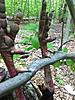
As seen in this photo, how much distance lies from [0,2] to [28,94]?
45 centimetres

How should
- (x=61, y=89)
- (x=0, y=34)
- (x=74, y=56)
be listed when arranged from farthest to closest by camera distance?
(x=61, y=89), (x=74, y=56), (x=0, y=34)

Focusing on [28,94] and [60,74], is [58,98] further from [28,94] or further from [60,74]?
[60,74]

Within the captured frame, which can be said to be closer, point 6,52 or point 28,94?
point 6,52

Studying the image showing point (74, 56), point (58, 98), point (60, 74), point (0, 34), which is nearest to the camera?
point (0, 34)

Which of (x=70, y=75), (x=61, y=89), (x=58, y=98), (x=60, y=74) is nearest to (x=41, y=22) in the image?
(x=58, y=98)

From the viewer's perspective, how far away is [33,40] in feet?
3.12

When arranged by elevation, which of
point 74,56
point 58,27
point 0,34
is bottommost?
point 58,27

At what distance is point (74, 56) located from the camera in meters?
0.80

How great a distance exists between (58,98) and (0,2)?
759 millimetres

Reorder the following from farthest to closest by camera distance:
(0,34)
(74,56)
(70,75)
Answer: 1. (70,75)
2. (74,56)
3. (0,34)

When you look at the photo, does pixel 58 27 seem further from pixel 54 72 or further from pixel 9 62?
pixel 9 62

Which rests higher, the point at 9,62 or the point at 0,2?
the point at 0,2

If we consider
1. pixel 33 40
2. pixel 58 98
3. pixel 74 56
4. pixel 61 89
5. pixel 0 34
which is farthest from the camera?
pixel 61 89

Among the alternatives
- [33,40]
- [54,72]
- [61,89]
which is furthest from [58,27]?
[33,40]
